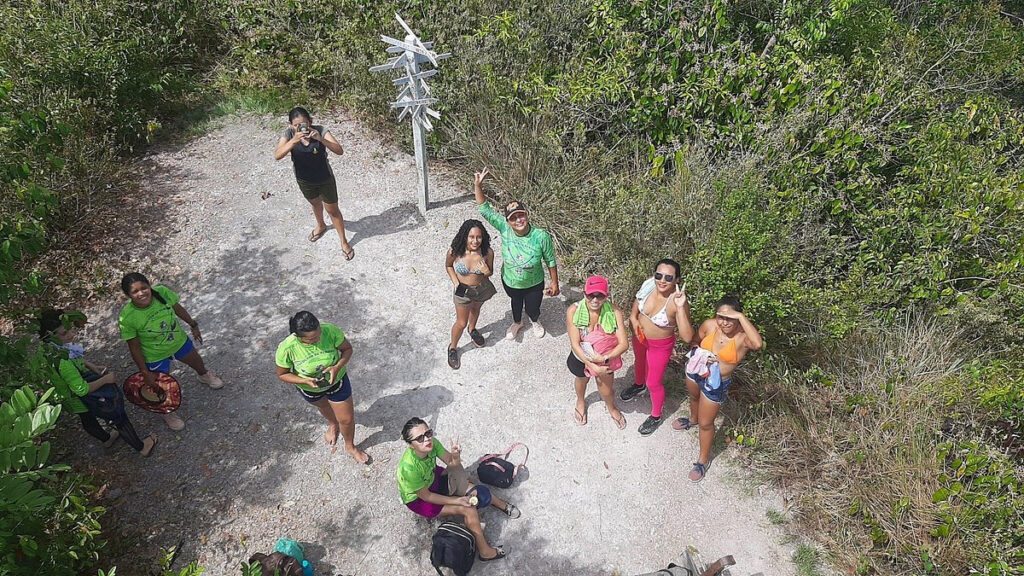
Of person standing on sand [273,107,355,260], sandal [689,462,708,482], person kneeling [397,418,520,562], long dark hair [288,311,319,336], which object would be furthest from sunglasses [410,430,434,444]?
person standing on sand [273,107,355,260]

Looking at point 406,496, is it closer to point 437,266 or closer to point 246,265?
point 437,266

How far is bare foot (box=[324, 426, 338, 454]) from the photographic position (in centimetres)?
535

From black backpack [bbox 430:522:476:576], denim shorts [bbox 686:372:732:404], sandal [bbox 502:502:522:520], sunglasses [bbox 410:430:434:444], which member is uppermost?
sunglasses [bbox 410:430:434:444]

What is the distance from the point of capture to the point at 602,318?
4941 millimetres

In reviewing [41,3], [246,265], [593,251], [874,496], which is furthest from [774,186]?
[41,3]

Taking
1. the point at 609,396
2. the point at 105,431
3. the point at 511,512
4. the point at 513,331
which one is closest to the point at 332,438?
the point at 511,512

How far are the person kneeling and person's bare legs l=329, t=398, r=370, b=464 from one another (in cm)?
76

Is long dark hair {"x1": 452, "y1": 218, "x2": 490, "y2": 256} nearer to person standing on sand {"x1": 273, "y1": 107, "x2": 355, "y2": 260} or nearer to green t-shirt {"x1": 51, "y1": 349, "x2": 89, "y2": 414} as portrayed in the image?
person standing on sand {"x1": 273, "y1": 107, "x2": 355, "y2": 260}

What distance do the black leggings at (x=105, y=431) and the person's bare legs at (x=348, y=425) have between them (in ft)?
5.60

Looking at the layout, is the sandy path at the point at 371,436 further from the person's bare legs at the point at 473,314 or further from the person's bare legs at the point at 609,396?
the person's bare legs at the point at 473,314

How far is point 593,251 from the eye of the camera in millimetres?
6879

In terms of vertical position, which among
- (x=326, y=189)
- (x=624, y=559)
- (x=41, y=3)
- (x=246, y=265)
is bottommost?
(x=624, y=559)

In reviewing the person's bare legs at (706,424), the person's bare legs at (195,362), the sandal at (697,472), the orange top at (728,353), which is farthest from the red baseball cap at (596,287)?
the person's bare legs at (195,362)

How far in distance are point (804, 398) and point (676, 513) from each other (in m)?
1.56
